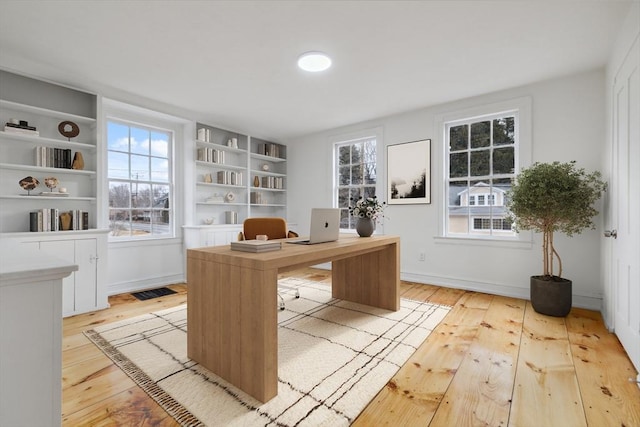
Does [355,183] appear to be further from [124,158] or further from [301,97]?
[124,158]

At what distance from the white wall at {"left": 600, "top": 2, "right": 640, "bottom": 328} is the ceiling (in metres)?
0.10

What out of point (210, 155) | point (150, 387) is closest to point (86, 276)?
point (150, 387)

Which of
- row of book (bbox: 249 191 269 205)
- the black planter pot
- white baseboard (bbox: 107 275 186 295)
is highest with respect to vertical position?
row of book (bbox: 249 191 269 205)

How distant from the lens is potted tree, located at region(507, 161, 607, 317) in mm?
2801

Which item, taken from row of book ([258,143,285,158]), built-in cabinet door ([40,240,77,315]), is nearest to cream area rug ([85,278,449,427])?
built-in cabinet door ([40,240,77,315])

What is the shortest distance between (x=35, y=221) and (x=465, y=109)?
5.01 m

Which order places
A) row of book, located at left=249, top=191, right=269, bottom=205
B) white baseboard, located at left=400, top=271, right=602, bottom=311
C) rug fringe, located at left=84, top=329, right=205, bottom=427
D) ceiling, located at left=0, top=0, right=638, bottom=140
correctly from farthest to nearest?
row of book, located at left=249, top=191, right=269, bottom=205 → white baseboard, located at left=400, top=271, right=602, bottom=311 → ceiling, located at left=0, top=0, right=638, bottom=140 → rug fringe, located at left=84, top=329, right=205, bottom=427

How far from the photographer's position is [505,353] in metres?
2.17

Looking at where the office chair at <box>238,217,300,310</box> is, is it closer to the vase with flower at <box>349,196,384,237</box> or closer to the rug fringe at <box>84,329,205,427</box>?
the vase with flower at <box>349,196,384,237</box>

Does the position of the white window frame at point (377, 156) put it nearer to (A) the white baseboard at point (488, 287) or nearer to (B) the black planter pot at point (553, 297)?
(A) the white baseboard at point (488, 287)

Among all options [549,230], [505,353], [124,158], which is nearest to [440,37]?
[549,230]

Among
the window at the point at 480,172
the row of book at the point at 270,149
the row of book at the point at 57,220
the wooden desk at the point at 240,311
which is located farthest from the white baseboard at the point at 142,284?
the window at the point at 480,172

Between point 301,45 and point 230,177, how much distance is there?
281 centimetres

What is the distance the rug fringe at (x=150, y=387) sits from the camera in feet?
4.84
